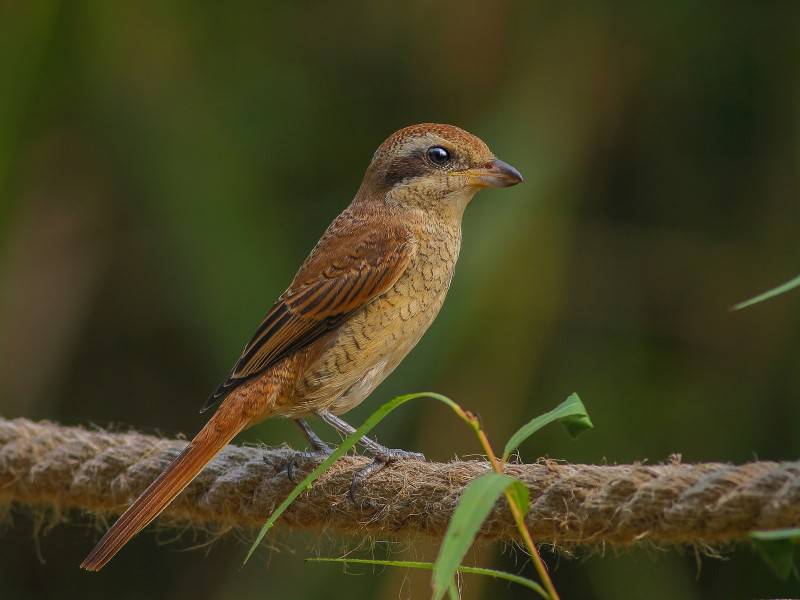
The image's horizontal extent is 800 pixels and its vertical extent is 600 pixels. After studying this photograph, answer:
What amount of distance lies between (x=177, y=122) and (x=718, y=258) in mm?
2350

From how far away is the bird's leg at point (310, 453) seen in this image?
3.05 meters

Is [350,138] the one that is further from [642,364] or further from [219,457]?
[219,457]

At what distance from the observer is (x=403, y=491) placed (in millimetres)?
2650

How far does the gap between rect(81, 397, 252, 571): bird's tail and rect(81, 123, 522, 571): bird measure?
0.04 metres

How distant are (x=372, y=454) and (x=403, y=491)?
485mm

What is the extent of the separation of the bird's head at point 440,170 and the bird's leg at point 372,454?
0.68 meters

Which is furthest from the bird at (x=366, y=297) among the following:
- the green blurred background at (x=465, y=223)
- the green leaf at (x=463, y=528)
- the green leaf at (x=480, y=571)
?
the green leaf at (x=463, y=528)

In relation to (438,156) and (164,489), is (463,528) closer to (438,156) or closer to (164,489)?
(164,489)

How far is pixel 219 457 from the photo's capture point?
314cm

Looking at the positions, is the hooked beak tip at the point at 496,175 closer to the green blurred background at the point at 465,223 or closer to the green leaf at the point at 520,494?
the green blurred background at the point at 465,223

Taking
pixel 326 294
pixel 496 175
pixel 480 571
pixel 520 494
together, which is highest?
pixel 496 175

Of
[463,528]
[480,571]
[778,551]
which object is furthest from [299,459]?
[778,551]

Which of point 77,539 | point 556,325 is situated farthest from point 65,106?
point 556,325

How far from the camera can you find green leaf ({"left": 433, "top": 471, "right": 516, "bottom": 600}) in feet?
5.65
